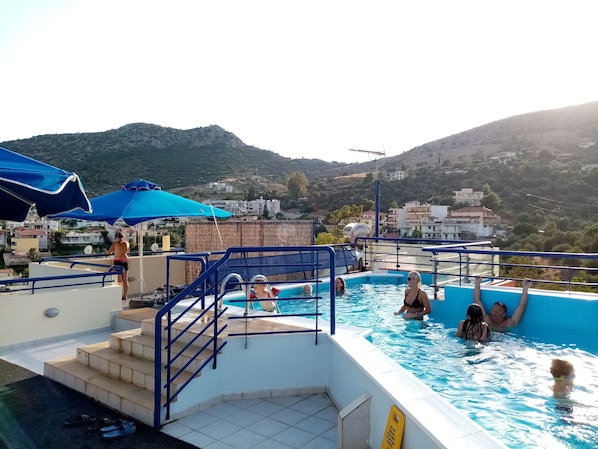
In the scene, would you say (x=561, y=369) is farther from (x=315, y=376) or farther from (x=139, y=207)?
(x=139, y=207)

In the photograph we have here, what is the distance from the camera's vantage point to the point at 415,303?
7906mm

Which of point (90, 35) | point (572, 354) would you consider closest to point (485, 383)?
point (572, 354)

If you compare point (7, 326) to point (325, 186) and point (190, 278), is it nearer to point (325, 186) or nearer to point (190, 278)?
point (190, 278)

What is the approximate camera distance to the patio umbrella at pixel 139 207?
775 cm

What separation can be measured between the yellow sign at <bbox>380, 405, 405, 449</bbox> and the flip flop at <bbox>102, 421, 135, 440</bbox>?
222 cm

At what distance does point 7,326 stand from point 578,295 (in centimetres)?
881

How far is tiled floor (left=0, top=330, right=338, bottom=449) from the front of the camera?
369cm

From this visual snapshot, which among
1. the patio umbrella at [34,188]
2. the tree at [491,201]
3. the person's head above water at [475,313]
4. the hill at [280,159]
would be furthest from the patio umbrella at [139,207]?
the tree at [491,201]

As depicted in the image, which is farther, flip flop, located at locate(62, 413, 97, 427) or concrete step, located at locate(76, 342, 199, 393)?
concrete step, located at locate(76, 342, 199, 393)

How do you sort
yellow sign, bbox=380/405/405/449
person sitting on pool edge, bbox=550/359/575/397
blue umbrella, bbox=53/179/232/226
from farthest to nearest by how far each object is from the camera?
blue umbrella, bbox=53/179/232/226
person sitting on pool edge, bbox=550/359/575/397
yellow sign, bbox=380/405/405/449

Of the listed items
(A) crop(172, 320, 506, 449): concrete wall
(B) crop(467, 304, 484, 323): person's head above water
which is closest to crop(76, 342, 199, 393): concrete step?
(A) crop(172, 320, 506, 449): concrete wall

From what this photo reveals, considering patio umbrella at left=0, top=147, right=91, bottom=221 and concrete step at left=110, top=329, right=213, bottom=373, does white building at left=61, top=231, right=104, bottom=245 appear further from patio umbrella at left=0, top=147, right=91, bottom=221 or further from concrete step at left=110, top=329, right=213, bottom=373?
concrete step at left=110, top=329, right=213, bottom=373

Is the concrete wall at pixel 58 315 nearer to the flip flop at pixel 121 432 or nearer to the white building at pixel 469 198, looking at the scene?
the flip flop at pixel 121 432

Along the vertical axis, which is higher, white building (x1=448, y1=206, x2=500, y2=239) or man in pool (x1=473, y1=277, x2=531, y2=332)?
white building (x1=448, y1=206, x2=500, y2=239)
